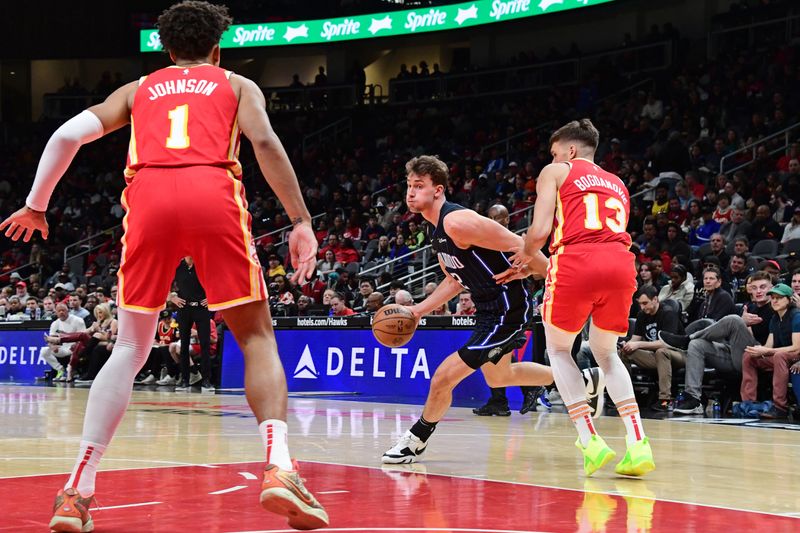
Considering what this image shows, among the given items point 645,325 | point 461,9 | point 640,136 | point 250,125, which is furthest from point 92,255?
point 250,125

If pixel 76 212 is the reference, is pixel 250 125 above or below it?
below

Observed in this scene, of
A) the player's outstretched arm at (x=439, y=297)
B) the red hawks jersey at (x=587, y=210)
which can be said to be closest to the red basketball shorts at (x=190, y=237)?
the red hawks jersey at (x=587, y=210)

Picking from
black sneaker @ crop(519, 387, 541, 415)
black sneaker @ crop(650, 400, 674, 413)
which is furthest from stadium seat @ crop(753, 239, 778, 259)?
black sneaker @ crop(519, 387, 541, 415)

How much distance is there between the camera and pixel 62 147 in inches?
149

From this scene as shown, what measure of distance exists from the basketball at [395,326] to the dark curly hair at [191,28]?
9.25 ft

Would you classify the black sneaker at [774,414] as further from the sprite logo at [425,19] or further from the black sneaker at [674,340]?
the sprite logo at [425,19]

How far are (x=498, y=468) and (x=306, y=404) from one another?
5288mm

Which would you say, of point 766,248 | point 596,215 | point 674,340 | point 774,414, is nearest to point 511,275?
point 596,215

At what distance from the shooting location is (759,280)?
9.71m

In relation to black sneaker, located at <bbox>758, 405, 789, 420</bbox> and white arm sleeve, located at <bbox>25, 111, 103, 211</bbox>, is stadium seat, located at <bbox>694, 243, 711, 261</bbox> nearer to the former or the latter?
black sneaker, located at <bbox>758, 405, 789, 420</bbox>

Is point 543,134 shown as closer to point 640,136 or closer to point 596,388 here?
point 640,136

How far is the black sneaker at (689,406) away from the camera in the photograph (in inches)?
380

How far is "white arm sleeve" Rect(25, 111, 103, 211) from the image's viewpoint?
3787mm

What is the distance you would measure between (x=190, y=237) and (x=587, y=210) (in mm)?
2658
